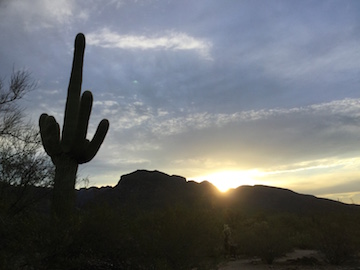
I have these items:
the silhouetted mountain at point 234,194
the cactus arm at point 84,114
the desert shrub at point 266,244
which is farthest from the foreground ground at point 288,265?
the silhouetted mountain at point 234,194

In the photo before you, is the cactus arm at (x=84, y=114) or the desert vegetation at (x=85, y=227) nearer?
the desert vegetation at (x=85, y=227)

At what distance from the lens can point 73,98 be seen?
41.2ft

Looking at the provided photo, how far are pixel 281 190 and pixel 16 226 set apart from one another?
247 ft

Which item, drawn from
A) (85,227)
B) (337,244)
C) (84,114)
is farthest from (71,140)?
(337,244)

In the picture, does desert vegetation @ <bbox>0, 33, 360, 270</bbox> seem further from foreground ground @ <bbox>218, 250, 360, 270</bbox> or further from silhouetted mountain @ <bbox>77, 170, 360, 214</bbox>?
silhouetted mountain @ <bbox>77, 170, 360, 214</bbox>

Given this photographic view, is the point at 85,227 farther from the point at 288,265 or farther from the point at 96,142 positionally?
the point at 288,265

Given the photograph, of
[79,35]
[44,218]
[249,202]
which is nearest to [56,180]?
[44,218]

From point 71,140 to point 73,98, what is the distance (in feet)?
→ 5.47

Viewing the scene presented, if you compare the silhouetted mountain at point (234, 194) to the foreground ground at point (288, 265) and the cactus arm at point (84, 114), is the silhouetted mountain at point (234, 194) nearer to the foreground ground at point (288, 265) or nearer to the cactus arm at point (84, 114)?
the foreground ground at point (288, 265)

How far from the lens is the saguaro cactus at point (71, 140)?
11438 millimetres

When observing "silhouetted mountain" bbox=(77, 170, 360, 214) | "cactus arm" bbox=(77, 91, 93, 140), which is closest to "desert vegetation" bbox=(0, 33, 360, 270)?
"cactus arm" bbox=(77, 91, 93, 140)

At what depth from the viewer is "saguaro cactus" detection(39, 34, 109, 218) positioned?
1144cm

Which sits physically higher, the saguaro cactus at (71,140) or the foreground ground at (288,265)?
the saguaro cactus at (71,140)

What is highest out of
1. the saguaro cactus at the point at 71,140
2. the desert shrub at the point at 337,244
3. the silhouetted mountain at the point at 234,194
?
the silhouetted mountain at the point at 234,194
